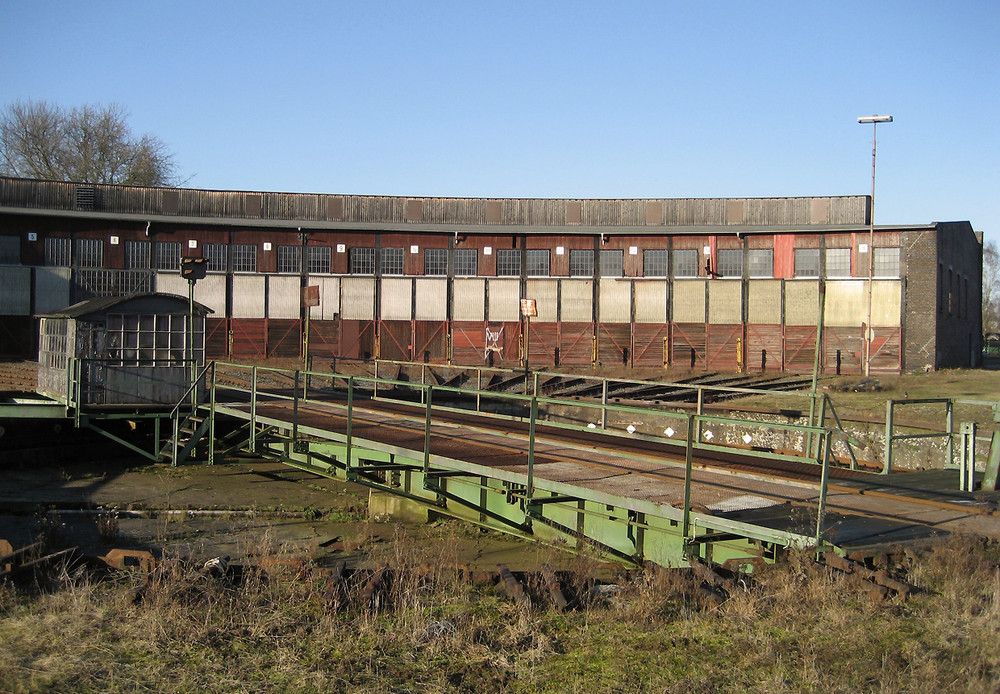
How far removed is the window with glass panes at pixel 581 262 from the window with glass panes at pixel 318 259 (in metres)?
10.5

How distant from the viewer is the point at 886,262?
35.1m

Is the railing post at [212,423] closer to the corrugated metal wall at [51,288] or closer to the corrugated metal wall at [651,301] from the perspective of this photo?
the corrugated metal wall at [51,288]

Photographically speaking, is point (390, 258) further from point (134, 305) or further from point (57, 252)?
point (134, 305)

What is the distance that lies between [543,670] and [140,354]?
52.0 ft

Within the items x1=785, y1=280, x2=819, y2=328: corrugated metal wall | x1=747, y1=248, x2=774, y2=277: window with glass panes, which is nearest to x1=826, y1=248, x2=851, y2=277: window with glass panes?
x1=785, y1=280, x2=819, y2=328: corrugated metal wall

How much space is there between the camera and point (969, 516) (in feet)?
30.3

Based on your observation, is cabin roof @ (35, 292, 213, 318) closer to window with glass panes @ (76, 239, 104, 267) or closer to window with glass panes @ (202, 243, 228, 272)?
window with glass panes @ (202, 243, 228, 272)

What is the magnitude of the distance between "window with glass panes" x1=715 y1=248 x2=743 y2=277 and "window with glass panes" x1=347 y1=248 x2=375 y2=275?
587 inches

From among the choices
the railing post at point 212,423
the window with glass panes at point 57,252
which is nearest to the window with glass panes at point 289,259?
the window with glass panes at point 57,252

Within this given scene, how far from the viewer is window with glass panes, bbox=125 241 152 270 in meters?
36.1

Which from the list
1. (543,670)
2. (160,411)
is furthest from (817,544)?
(160,411)

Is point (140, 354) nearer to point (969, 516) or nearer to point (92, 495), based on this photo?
point (92, 495)

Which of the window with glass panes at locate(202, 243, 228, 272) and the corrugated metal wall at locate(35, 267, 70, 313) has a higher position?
the window with glass panes at locate(202, 243, 228, 272)

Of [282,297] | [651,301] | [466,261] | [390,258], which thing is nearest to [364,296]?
[390,258]
